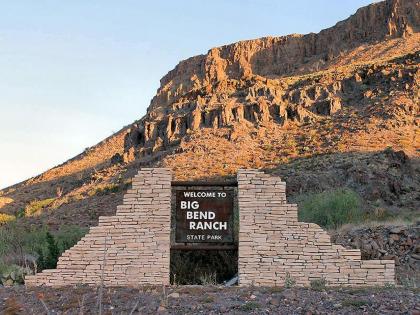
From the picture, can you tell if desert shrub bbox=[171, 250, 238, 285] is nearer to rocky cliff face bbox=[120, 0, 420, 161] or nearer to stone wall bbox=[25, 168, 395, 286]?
stone wall bbox=[25, 168, 395, 286]

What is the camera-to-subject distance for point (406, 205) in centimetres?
3141

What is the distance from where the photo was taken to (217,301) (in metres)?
11.3

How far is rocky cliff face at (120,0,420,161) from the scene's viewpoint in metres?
47.1

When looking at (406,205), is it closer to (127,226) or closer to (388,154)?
(388,154)

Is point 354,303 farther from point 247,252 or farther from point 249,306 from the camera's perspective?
point 247,252

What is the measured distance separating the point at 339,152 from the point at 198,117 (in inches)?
558

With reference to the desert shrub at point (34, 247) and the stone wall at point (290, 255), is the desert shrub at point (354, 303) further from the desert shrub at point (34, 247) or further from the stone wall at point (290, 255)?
the desert shrub at point (34, 247)

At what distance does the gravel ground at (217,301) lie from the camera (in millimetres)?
10688

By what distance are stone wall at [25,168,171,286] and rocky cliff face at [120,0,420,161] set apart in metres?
32.6

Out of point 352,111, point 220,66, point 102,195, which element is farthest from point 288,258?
point 220,66

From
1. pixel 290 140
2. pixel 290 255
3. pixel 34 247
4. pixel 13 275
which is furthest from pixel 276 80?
pixel 290 255

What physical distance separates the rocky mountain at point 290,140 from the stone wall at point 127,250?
20.1 m

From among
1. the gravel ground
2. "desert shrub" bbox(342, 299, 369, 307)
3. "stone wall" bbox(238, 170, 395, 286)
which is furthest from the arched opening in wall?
"desert shrub" bbox(342, 299, 369, 307)

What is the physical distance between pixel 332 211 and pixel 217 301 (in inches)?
572
